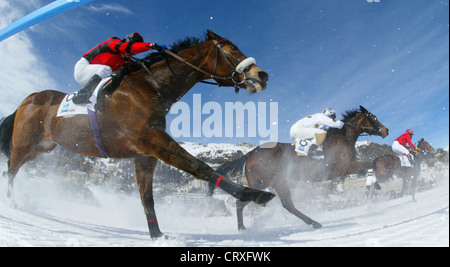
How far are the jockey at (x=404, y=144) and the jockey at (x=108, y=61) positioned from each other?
9.74 feet

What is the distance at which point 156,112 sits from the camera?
2.36 m

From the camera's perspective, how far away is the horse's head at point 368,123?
353 centimetres

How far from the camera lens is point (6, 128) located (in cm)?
347

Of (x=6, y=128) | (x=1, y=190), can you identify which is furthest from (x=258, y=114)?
(x=1, y=190)

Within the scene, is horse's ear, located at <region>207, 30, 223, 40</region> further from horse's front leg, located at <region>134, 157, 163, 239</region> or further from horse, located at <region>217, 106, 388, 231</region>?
horse, located at <region>217, 106, 388, 231</region>

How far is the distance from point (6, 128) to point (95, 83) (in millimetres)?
2004

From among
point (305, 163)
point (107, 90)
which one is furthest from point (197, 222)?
point (107, 90)

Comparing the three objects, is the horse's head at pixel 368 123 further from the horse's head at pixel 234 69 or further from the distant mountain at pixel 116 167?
the horse's head at pixel 234 69

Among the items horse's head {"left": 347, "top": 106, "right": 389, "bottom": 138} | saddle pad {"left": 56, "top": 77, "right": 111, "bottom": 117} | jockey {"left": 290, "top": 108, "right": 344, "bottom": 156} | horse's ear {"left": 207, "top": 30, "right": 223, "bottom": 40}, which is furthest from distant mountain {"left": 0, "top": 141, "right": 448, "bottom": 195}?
horse's ear {"left": 207, "top": 30, "right": 223, "bottom": 40}


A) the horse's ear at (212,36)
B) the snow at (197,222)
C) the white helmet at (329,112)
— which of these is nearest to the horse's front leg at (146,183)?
the snow at (197,222)

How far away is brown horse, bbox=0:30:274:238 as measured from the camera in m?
2.13
